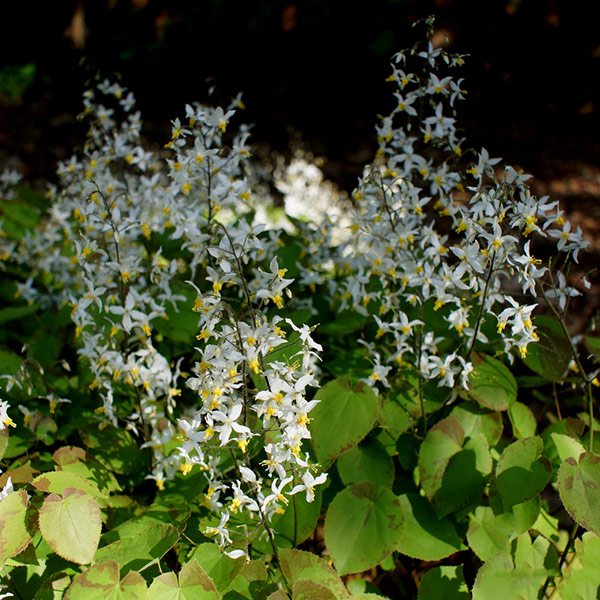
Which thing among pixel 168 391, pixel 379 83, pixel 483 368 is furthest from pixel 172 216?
pixel 379 83

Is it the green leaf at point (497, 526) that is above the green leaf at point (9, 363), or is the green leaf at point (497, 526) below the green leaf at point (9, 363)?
below

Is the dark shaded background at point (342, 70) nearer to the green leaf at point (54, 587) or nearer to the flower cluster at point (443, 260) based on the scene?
the flower cluster at point (443, 260)

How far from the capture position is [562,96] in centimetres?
736

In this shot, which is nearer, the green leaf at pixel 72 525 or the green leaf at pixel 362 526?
the green leaf at pixel 72 525

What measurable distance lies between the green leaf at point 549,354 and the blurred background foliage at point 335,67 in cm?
409

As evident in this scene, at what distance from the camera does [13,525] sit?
1.54 m

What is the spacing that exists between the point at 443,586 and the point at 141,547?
1.03m

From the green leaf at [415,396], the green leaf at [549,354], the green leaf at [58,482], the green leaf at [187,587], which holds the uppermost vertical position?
the green leaf at [549,354]

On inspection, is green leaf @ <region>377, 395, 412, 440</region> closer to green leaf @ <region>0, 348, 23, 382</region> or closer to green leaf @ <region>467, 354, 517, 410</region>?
green leaf @ <region>467, 354, 517, 410</region>

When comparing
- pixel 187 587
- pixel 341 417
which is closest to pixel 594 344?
pixel 341 417

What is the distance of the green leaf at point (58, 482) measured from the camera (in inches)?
66.6

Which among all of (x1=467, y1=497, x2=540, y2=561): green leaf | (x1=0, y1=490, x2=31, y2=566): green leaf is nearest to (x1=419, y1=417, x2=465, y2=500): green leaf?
(x1=467, y1=497, x2=540, y2=561): green leaf

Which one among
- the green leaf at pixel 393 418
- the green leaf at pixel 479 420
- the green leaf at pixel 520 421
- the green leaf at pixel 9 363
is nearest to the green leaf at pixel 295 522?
the green leaf at pixel 393 418

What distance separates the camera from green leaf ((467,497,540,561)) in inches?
75.6
